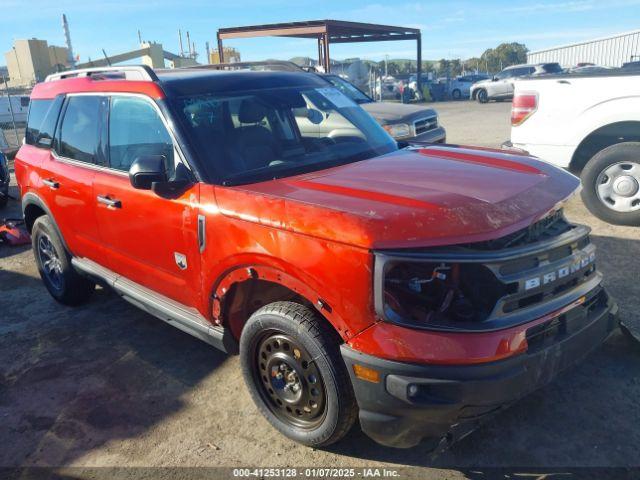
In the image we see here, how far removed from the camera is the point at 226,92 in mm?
3680

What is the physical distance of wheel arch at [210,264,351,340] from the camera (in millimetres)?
2586

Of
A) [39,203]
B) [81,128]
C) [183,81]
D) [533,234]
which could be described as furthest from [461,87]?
[533,234]

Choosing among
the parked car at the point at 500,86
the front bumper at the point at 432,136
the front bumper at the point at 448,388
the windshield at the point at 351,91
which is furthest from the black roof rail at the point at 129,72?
the parked car at the point at 500,86

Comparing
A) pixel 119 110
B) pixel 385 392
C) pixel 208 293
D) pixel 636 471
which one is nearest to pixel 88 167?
pixel 119 110

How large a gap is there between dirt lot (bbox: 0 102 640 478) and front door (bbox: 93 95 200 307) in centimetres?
65

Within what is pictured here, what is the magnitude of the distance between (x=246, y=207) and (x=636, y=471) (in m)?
2.33

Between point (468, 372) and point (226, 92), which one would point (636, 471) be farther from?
point (226, 92)

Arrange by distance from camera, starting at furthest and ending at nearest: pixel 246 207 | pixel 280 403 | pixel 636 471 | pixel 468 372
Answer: pixel 280 403 < pixel 246 207 < pixel 636 471 < pixel 468 372

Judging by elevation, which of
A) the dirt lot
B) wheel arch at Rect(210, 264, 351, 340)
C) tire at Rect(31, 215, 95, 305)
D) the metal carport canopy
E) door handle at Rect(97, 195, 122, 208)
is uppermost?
the metal carport canopy

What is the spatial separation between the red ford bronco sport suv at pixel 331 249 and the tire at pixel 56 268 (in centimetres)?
68

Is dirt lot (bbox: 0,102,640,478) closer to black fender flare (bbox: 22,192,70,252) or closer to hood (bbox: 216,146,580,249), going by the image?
black fender flare (bbox: 22,192,70,252)

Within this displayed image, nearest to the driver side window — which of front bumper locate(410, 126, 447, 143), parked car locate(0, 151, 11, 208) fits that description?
front bumper locate(410, 126, 447, 143)

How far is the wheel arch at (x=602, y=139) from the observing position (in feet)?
19.6

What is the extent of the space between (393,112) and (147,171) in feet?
22.0
